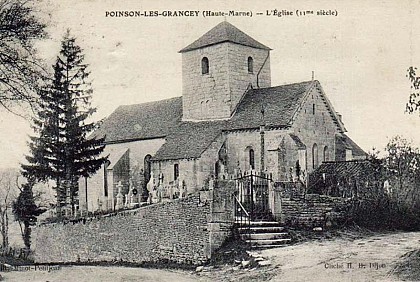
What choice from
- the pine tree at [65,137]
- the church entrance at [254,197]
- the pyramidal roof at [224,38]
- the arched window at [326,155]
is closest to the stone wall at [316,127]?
the arched window at [326,155]

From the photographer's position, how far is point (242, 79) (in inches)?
1117

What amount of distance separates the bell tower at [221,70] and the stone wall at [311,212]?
Answer: 11.7m

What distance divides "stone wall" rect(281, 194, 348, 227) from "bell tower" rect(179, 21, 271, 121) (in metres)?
11.7

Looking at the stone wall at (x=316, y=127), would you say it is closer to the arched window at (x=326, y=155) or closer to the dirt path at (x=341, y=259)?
the arched window at (x=326, y=155)

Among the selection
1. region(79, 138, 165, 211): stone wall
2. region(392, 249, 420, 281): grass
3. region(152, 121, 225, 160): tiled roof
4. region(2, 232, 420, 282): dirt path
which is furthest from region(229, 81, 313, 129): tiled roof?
region(392, 249, 420, 281): grass

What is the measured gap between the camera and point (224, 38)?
27156mm

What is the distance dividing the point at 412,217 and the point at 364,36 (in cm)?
477

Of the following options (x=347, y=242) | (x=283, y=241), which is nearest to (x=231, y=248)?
(x=283, y=241)

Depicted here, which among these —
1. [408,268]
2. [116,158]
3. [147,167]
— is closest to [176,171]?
[147,167]

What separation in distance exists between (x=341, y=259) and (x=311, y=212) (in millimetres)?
3745

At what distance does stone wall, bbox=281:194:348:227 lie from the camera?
16.1 m

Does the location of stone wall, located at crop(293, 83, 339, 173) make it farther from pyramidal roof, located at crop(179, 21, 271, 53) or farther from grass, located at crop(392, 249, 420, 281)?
grass, located at crop(392, 249, 420, 281)

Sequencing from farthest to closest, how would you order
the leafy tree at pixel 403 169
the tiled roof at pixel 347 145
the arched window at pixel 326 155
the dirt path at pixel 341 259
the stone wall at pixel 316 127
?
the tiled roof at pixel 347 145 → the arched window at pixel 326 155 → the stone wall at pixel 316 127 → the leafy tree at pixel 403 169 → the dirt path at pixel 341 259

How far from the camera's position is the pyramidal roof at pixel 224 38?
27.4 metres
